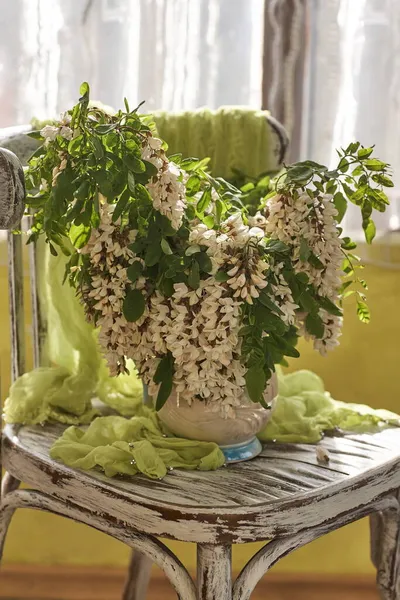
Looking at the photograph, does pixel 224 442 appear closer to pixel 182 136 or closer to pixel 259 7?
pixel 182 136

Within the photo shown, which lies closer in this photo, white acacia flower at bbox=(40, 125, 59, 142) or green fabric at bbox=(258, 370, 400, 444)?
Answer: white acacia flower at bbox=(40, 125, 59, 142)

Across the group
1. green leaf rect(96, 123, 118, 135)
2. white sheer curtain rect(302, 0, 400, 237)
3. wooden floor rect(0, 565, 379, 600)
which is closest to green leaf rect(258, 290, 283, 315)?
green leaf rect(96, 123, 118, 135)

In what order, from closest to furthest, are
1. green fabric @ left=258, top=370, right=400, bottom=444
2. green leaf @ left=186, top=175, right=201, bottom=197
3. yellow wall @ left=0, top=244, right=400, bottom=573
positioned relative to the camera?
green leaf @ left=186, top=175, right=201, bottom=197 → green fabric @ left=258, top=370, right=400, bottom=444 → yellow wall @ left=0, top=244, right=400, bottom=573

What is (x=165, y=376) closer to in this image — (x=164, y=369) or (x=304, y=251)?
(x=164, y=369)

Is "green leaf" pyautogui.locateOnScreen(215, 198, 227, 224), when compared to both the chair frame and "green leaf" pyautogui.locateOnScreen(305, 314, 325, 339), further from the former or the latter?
the chair frame

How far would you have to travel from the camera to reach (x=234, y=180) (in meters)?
1.08

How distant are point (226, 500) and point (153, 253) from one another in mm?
250

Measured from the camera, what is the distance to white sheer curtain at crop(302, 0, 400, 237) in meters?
1.29

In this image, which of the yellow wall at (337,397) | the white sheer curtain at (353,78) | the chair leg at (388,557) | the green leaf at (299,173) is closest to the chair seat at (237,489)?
the chair leg at (388,557)

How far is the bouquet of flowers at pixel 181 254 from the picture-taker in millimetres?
731

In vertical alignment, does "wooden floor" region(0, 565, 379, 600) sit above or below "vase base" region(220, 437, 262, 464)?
below

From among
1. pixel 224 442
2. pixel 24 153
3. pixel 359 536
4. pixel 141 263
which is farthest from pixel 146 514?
pixel 359 536

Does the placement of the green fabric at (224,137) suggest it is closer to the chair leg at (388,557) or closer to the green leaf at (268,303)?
the green leaf at (268,303)

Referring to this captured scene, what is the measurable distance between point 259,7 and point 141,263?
72 centimetres
